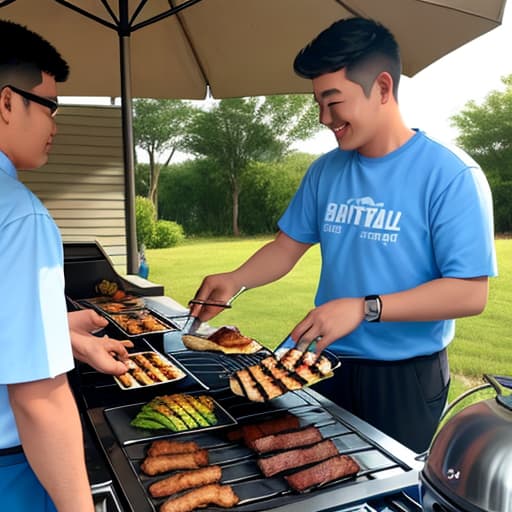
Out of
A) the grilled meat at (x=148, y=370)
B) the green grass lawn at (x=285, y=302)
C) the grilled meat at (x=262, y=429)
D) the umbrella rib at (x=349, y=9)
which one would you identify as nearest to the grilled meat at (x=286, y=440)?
the grilled meat at (x=262, y=429)

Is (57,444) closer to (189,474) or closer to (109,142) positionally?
(189,474)

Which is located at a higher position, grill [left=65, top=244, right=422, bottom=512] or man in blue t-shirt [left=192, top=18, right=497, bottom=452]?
man in blue t-shirt [left=192, top=18, right=497, bottom=452]

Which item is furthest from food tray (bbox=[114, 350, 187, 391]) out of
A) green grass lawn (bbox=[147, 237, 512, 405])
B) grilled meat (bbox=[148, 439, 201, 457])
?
green grass lawn (bbox=[147, 237, 512, 405])

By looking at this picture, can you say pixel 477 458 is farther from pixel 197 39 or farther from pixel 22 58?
pixel 197 39

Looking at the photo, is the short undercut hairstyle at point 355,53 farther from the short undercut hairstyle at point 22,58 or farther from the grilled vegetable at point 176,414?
the grilled vegetable at point 176,414

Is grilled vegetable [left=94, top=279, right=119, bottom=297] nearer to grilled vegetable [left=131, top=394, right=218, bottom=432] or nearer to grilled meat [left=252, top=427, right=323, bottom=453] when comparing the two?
grilled vegetable [left=131, top=394, right=218, bottom=432]

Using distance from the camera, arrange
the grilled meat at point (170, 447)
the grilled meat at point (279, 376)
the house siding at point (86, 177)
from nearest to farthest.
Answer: the grilled meat at point (170, 447) < the grilled meat at point (279, 376) < the house siding at point (86, 177)

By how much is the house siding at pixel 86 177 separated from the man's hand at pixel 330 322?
6.53m

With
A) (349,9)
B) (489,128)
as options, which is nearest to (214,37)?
(349,9)

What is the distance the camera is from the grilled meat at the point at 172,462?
51.7 inches

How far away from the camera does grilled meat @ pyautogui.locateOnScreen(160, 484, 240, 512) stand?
3.82 ft

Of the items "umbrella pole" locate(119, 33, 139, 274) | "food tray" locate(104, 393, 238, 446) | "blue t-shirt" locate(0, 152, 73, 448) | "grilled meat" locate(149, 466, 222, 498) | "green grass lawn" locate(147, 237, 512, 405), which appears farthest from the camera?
"green grass lawn" locate(147, 237, 512, 405)

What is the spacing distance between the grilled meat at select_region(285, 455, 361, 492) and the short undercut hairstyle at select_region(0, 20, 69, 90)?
107 cm

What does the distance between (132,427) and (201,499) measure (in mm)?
452
